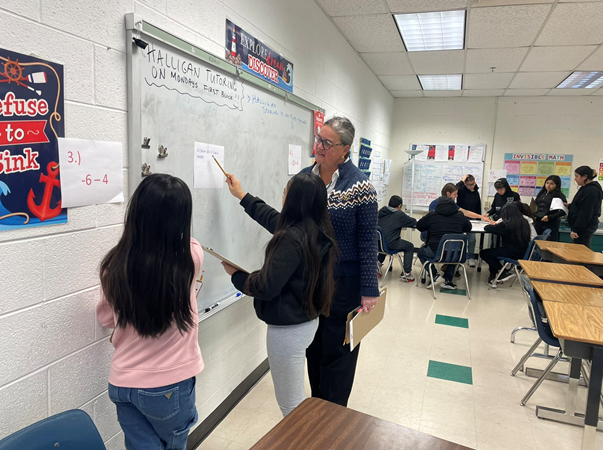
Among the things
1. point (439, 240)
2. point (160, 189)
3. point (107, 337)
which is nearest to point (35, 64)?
point (160, 189)

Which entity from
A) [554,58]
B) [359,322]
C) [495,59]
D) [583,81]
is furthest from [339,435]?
[583,81]

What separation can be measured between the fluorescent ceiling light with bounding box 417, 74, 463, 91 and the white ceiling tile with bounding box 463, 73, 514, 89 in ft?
0.38

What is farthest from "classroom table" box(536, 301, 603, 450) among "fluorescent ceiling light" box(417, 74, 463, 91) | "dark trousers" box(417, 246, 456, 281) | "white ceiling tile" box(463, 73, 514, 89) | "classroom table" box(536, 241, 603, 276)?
"fluorescent ceiling light" box(417, 74, 463, 91)

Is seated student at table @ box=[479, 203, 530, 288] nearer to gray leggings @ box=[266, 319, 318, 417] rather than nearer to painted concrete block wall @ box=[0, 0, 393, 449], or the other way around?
gray leggings @ box=[266, 319, 318, 417]

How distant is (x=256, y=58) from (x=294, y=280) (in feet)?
4.39

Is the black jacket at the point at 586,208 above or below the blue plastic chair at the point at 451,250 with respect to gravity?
above

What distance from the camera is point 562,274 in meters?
2.94

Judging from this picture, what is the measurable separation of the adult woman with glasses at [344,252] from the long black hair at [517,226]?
378 cm

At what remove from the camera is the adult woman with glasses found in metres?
1.81

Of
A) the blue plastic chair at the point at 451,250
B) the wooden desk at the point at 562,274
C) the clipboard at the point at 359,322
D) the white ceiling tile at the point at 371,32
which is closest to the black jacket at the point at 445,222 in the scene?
the blue plastic chair at the point at 451,250

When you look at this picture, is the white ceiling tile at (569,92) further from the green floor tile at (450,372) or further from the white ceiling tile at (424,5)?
the green floor tile at (450,372)

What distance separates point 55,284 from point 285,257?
0.72 m

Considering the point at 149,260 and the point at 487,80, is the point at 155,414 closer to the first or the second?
the point at 149,260

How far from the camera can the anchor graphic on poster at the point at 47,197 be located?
1094mm
